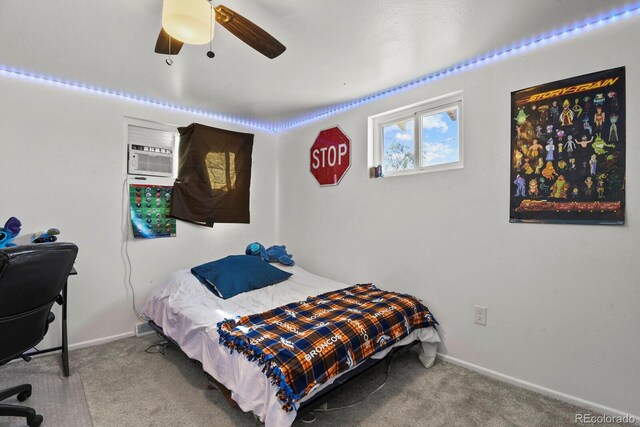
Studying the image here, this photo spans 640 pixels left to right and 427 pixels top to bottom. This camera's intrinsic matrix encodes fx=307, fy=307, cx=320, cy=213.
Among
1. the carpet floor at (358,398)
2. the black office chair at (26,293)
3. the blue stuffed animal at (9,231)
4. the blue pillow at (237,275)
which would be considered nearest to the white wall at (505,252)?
the carpet floor at (358,398)

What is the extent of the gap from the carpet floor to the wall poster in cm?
116

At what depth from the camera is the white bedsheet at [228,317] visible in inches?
60.7

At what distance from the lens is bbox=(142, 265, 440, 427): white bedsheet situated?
5.06ft

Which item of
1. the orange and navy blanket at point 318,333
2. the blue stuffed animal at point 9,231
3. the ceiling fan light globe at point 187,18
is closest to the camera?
the ceiling fan light globe at point 187,18

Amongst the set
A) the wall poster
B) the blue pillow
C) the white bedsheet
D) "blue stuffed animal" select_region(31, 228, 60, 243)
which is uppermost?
the wall poster

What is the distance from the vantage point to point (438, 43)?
6.66ft

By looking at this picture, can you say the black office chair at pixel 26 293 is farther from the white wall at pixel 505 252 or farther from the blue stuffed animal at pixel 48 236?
the white wall at pixel 505 252

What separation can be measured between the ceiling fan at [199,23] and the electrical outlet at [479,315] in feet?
7.30

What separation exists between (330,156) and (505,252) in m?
1.93

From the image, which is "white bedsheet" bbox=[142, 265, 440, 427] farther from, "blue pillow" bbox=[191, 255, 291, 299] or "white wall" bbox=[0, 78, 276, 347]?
"white wall" bbox=[0, 78, 276, 347]

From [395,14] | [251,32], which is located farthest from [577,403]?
[251,32]

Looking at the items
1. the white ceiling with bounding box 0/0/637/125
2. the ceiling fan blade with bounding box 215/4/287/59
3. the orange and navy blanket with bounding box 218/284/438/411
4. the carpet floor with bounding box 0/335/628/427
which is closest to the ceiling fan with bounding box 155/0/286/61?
the ceiling fan blade with bounding box 215/4/287/59

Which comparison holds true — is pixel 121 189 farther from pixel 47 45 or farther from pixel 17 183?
pixel 47 45

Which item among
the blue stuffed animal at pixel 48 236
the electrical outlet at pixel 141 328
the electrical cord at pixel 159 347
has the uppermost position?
the blue stuffed animal at pixel 48 236
